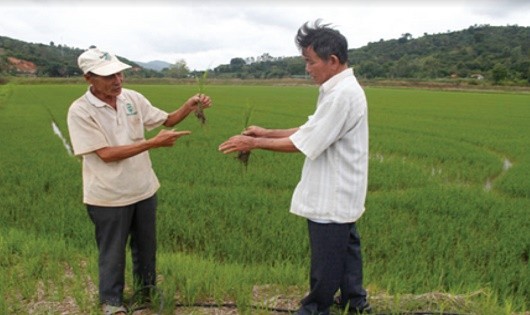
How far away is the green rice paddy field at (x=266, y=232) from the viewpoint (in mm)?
2893

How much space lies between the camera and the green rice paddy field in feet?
9.49

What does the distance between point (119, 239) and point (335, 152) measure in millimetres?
1346

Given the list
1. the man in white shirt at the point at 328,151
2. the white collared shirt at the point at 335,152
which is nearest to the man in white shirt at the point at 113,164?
the man in white shirt at the point at 328,151

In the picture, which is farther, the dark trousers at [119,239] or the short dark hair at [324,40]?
the dark trousers at [119,239]

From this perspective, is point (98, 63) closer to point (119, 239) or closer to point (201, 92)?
point (201, 92)

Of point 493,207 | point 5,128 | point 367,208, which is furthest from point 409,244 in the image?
point 5,128

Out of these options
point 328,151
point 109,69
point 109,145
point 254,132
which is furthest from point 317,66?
point 109,145

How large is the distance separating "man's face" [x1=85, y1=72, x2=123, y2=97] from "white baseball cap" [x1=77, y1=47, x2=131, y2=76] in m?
0.05

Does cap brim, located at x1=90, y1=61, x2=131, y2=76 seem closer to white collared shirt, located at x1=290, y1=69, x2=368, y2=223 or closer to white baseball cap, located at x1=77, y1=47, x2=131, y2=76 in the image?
white baseball cap, located at x1=77, y1=47, x2=131, y2=76

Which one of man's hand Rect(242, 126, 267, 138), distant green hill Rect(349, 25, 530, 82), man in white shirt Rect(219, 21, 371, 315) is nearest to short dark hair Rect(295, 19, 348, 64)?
man in white shirt Rect(219, 21, 371, 315)

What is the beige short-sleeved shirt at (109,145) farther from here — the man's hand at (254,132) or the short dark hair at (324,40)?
the short dark hair at (324,40)

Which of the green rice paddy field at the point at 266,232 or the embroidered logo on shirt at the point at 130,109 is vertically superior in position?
the embroidered logo on shirt at the point at 130,109

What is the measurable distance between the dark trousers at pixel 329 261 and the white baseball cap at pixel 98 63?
1.32 meters

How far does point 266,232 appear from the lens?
4.33 metres
